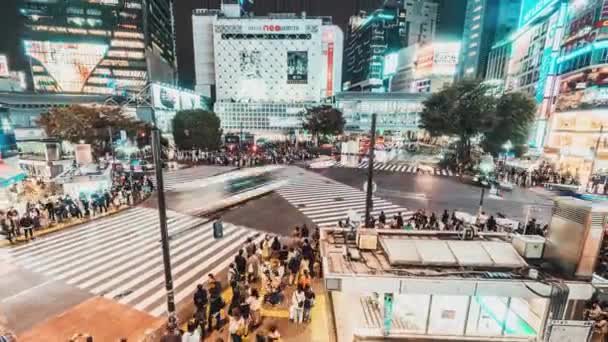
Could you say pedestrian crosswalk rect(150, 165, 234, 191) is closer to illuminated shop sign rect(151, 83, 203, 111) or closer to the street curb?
the street curb

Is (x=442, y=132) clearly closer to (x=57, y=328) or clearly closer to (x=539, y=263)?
(x=539, y=263)

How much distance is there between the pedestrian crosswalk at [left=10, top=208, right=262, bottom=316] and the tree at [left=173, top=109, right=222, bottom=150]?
87.5ft

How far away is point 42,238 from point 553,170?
45751mm

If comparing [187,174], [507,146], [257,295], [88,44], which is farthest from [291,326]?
[88,44]

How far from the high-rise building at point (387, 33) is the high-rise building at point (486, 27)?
18550 millimetres

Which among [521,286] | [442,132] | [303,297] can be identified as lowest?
[303,297]

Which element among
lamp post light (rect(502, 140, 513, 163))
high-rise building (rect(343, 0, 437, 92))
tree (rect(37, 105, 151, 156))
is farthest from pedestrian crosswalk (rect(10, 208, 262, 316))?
high-rise building (rect(343, 0, 437, 92))

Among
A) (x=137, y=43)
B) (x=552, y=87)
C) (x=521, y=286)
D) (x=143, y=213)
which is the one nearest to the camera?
(x=521, y=286)

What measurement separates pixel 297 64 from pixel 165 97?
44.8 meters

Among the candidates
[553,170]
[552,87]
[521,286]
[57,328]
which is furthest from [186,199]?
[552,87]

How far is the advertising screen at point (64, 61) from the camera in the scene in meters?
66.1

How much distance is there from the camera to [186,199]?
19.9 metres

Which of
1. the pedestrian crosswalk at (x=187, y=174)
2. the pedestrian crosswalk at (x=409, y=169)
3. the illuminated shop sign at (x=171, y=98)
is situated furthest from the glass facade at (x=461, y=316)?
the illuminated shop sign at (x=171, y=98)

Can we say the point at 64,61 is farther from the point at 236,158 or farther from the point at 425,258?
the point at 425,258
